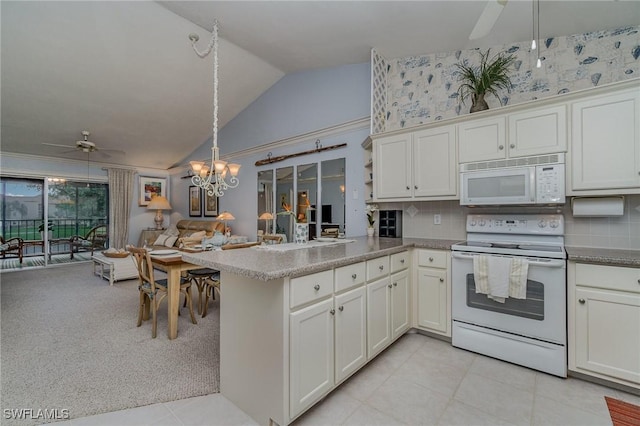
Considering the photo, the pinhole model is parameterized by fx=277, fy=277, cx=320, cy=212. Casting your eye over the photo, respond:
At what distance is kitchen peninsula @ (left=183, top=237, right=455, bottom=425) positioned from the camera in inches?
58.3

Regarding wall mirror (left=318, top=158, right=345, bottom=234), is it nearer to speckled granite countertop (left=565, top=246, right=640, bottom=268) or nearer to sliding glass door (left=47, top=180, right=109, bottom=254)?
speckled granite countertop (left=565, top=246, right=640, bottom=268)

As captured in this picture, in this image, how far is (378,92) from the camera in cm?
344

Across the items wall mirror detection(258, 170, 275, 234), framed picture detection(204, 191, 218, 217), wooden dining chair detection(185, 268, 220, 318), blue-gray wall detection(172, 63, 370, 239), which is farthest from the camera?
framed picture detection(204, 191, 218, 217)

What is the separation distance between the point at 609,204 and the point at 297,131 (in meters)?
3.94

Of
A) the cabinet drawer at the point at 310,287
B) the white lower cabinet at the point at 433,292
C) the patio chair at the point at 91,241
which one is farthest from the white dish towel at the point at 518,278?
the patio chair at the point at 91,241

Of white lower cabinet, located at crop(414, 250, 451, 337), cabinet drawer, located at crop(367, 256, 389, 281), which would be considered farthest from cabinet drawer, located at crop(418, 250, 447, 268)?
cabinet drawer, located at crop(367, 256, 389, 281)

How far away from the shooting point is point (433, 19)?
8.55 feet

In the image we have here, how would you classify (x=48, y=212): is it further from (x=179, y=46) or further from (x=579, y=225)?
(x=579, y=225)

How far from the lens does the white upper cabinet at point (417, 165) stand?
2.77 meters

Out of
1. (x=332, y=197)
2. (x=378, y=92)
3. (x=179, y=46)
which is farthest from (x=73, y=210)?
(x=378, y=92)

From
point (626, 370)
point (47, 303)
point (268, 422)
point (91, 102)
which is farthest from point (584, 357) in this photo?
point (91, 102)

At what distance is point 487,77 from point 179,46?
3953 millimetres

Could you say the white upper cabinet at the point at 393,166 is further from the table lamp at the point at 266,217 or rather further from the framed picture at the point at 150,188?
the framed picture at the point at 150,188

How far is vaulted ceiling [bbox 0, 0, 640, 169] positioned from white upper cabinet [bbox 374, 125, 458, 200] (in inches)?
42.0
